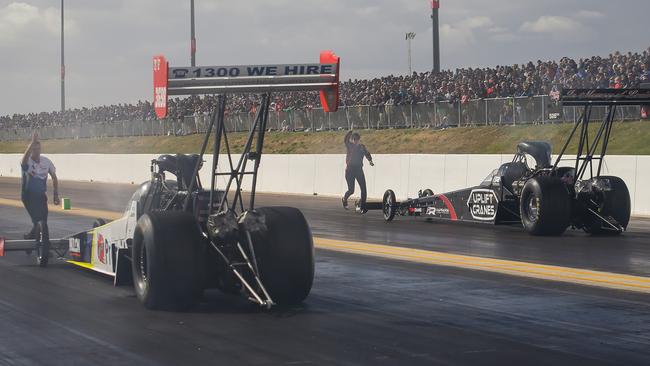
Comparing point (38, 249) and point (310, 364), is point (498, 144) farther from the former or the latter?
point (310, 364)

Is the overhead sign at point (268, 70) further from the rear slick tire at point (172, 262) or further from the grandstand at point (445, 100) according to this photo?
the grandstand at point (445, 100)

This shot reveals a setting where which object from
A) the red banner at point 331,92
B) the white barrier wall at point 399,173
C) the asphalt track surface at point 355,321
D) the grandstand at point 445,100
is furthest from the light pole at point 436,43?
the red banner at point 331,92

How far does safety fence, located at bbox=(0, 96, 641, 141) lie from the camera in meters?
31.7

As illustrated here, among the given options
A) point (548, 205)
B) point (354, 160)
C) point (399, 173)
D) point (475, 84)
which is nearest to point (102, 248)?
point (548, 205)

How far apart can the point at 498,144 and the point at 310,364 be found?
27.3 m

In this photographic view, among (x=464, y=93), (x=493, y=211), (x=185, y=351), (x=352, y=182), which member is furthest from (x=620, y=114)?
(x=185, y=351)

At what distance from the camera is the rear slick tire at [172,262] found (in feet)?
31.7

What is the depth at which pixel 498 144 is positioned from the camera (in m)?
34.1

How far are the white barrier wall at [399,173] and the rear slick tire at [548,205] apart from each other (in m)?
5.92

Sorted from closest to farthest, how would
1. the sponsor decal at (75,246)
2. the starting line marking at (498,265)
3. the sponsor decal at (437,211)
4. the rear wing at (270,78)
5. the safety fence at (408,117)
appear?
the rear wing at (270,78)
the starting line marking at (498,265)
the sponsor decal at (75,246)
the sponsor decal at (437,211)
the safety fence at (408,117)

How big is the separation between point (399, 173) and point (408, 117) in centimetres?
830

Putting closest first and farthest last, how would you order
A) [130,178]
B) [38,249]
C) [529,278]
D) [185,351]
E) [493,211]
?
1. [185,351]
2. [529,278]
3. [38,249]
4. [493,211]
5. [130,178]

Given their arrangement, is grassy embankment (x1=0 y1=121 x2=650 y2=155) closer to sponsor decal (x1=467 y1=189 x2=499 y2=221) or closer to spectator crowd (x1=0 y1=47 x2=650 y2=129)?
spectator crowd (x1=0 y1=47 x2=650 y2=129)

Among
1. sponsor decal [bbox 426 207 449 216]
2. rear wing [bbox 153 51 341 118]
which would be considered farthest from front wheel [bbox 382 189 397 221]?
rear wing [bbox 153 51 341 118]
